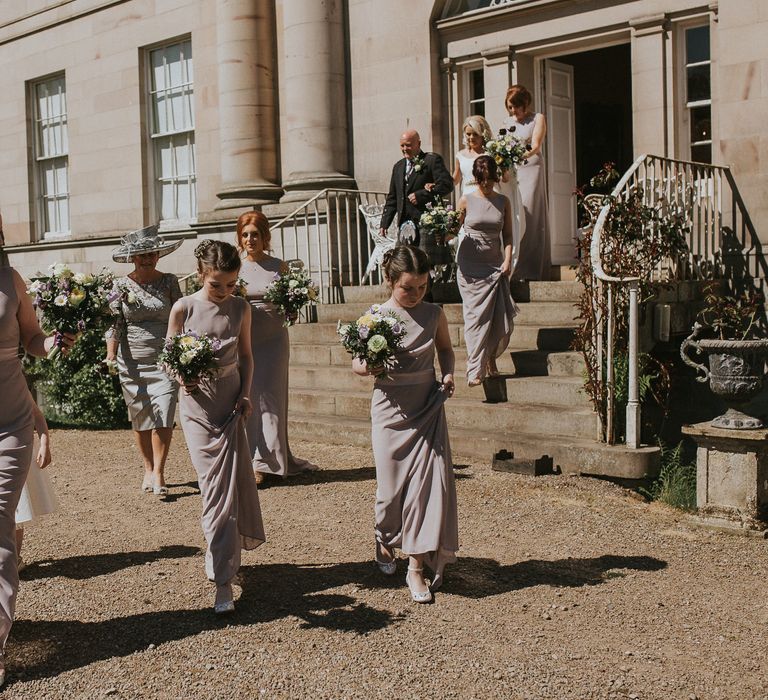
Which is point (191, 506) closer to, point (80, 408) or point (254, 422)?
point (254, 422)

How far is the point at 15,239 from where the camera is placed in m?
19.3

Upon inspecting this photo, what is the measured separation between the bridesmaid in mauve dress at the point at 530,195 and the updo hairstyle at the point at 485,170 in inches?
64.5

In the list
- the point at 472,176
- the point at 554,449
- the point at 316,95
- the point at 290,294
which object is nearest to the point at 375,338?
the point at 290,294

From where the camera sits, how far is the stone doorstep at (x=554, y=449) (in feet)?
23.6

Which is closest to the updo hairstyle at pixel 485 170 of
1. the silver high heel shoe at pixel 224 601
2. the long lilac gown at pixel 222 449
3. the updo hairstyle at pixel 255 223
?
the updo hairstyle at pixel 255 223

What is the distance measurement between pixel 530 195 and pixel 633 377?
10.4ft

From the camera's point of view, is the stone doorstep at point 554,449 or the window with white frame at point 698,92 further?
the window with white frame at point 698,92

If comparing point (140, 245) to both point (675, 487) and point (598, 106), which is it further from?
point (598, 106)

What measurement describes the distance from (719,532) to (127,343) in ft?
14.1

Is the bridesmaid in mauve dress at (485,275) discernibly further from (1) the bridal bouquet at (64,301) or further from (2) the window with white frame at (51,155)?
(2) the window with white frame at (51,155)

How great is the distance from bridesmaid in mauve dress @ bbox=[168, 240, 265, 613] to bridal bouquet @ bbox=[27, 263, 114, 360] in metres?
1.35

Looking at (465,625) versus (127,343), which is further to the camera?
(127,343)

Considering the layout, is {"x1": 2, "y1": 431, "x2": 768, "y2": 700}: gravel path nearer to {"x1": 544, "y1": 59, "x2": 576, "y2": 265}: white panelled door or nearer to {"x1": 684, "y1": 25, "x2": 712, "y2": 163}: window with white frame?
{"x1": 684, "y1": 25, "x2": 712, "y2": 163}: window with white frame

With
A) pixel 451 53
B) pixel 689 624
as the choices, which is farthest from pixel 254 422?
pixel 451 53
